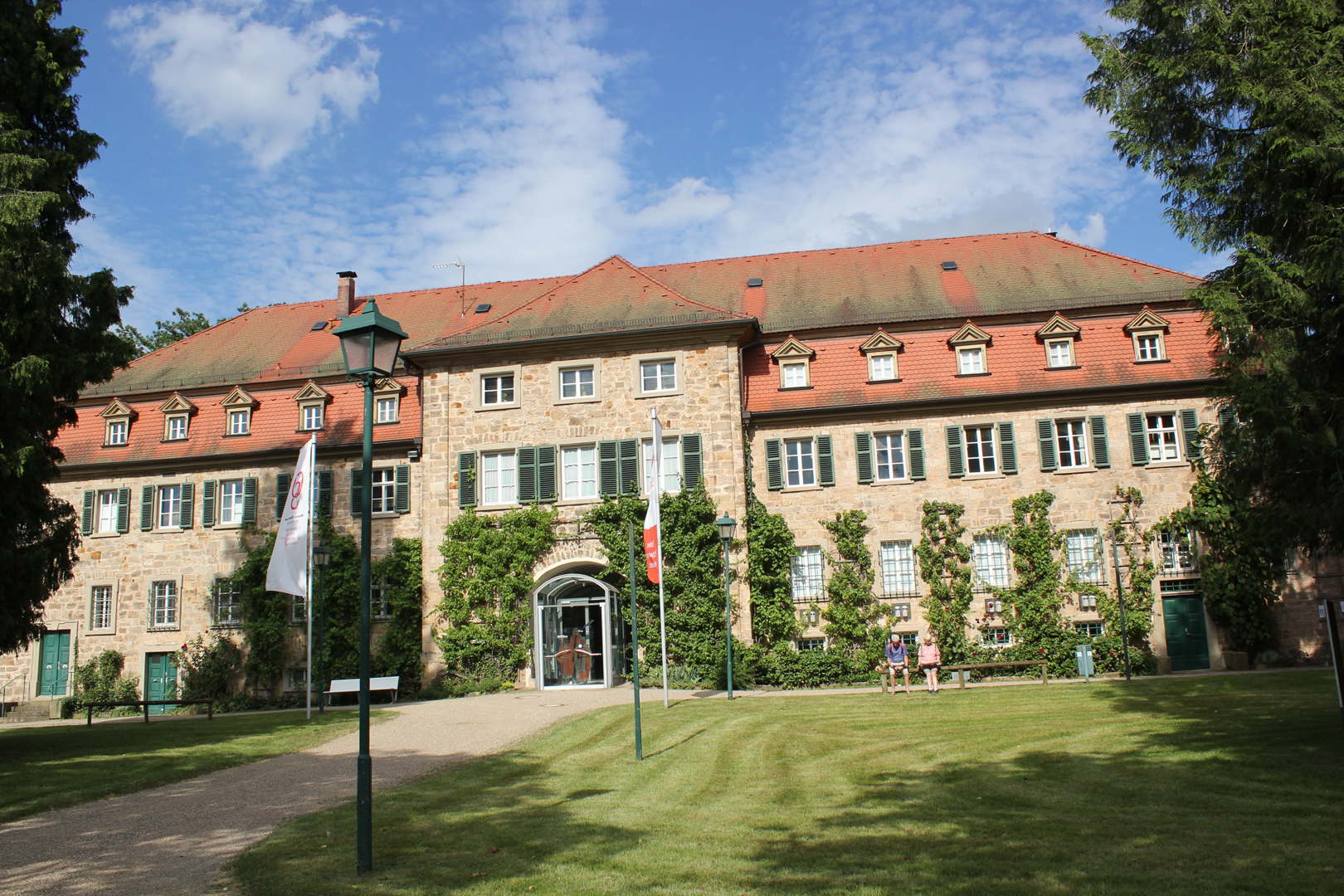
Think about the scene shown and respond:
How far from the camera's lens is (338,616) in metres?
24.0

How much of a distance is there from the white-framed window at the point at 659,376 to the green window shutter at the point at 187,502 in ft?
39.6

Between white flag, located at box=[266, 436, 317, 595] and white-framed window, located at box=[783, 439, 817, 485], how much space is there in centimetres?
1049

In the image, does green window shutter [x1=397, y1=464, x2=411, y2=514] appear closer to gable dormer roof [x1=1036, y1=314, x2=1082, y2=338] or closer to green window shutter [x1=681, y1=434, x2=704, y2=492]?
green window shutter [x1=681, y1=434, x2=704, y2=492]

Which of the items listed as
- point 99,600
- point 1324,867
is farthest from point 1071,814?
point 99,600

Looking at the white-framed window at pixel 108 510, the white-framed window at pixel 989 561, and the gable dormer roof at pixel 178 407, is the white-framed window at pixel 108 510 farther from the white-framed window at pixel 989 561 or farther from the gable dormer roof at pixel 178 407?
the white-framed window at pixel 989 561

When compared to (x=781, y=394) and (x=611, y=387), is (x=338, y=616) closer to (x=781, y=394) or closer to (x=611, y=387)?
(x=611, y=387)

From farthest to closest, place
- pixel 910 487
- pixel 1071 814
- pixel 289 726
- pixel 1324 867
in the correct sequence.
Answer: pixel 910 487 → pixel 289 726 → pixel 1071 814 → pixel 1324 867

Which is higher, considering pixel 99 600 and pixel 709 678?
pixel 99 600

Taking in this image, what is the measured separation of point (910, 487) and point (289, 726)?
548 inches

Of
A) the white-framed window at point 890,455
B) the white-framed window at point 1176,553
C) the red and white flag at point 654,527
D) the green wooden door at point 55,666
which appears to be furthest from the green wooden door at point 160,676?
the white-framed window at point 1176,553

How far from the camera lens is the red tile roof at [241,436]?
1001 inches

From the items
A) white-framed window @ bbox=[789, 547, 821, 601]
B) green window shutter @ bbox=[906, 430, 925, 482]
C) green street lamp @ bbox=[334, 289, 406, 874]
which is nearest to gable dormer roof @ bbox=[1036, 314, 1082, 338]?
green window shutter @ bbox=[906, 430, 925, 482]

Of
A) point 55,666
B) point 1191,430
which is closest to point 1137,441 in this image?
point 1191,430

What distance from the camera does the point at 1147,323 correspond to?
2320 centimetres
